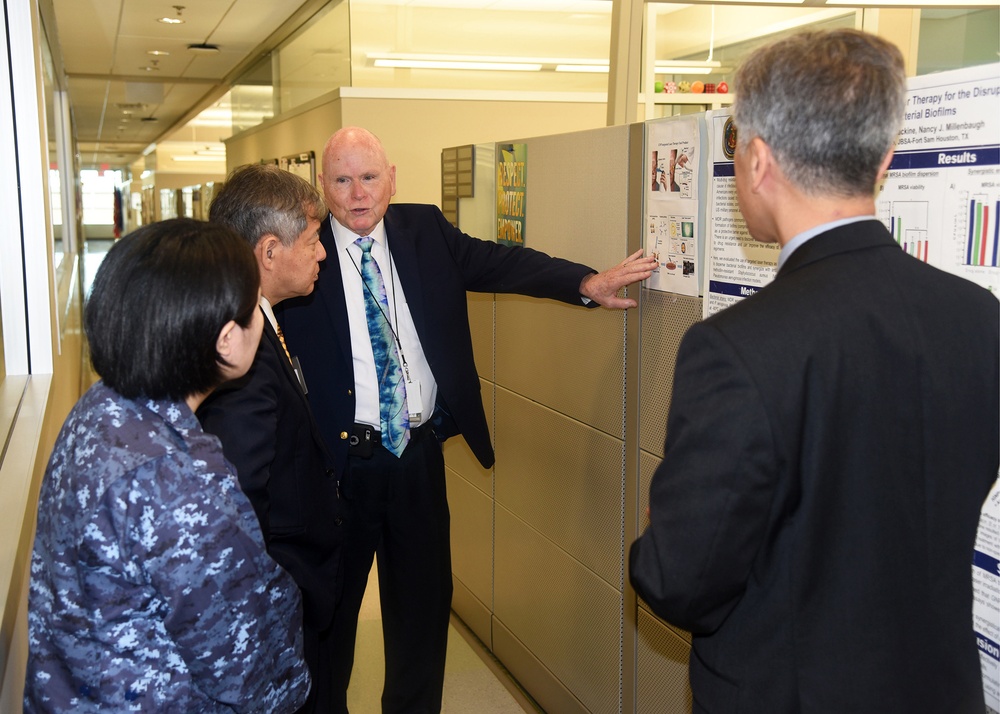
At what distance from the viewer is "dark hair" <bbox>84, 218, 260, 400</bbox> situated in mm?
1309

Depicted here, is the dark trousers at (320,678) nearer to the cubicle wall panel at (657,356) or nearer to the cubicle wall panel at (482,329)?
the cubicle wall panel at (657,356)

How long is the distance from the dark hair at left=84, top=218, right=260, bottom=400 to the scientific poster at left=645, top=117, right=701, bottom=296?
129 cm

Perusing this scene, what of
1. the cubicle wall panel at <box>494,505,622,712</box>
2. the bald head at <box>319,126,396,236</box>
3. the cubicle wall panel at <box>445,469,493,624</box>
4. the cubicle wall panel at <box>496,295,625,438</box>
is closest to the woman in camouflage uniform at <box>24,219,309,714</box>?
the bald head at <box>319,126,396,236</box>

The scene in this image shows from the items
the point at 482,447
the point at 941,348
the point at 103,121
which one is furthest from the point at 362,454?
the point at 103,121

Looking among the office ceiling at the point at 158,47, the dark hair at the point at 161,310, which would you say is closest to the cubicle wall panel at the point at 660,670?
the dark hair at the point at 161,310

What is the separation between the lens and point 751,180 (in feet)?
4.21

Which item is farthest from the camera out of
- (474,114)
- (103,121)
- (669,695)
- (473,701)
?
(103,121)

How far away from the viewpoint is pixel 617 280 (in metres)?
2.53

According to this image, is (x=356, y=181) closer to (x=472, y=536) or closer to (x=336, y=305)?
(x=336, y=305)

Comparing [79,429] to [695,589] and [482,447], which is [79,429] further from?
[482,447]

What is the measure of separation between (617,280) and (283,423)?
3.59 feet

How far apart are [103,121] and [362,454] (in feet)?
61.1

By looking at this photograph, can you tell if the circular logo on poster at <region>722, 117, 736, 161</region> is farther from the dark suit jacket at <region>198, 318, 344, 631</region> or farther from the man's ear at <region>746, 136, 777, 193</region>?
the dark suit jacket at <region>198, 318, 344, 631</region>

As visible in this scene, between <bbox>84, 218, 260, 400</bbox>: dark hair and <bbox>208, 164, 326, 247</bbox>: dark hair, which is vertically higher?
<bbox>208, 164, 326, 247</bbox>: dark hair
